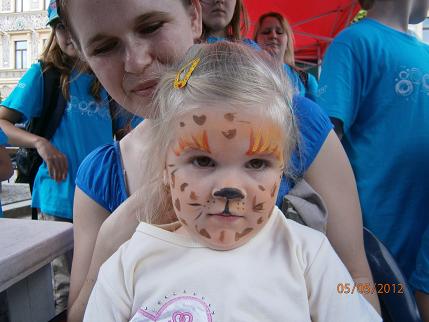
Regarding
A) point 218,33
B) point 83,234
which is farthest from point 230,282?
point 218,33

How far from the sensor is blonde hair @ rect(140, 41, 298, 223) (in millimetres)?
951

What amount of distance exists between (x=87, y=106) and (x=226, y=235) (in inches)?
68.3

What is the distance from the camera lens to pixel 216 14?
7.40ft

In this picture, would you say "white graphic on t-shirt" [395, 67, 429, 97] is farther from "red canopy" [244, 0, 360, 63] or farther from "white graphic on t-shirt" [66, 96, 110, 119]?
"red canopy" [244, 0, 360, 63]

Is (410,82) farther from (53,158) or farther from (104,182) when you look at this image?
(53,158)

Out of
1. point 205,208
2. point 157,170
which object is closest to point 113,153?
point 157,170

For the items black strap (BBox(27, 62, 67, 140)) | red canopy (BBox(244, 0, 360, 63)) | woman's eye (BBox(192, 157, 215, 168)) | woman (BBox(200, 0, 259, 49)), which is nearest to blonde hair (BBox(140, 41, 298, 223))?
woman's eye (BBox(192, 157, 215, 168))

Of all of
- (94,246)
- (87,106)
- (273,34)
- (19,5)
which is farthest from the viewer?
(19,5)

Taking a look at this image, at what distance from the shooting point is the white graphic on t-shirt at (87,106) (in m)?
2.35

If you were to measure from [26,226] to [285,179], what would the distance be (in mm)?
915

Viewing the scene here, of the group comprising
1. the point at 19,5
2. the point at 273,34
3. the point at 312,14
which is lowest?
the point at 273,34

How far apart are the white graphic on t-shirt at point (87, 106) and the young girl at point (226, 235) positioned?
145 centimetres

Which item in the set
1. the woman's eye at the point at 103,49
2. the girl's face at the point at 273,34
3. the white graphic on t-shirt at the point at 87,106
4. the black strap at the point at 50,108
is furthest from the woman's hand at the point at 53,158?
the girl's face at the point at 273,34
